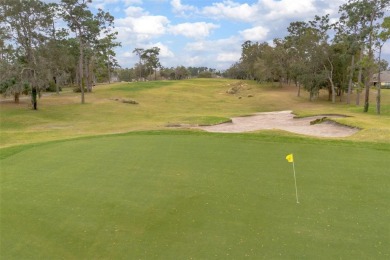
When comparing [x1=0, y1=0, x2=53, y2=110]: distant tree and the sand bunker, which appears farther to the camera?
[x1=0, y1=0, x2=53, y2=110]: distant tree

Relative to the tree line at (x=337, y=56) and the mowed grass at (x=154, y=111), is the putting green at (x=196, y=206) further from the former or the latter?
the tree line at (x=337, y=56)

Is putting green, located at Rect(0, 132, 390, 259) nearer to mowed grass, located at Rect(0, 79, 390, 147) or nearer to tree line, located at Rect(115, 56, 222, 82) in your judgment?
mowed grass, located at Rect(0, 79, 390, 147)

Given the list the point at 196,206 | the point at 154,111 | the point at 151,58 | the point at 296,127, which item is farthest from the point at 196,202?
the point at 151,58

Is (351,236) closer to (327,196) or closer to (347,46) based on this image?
(327,196)

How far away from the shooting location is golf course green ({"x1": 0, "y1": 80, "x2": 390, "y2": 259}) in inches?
226

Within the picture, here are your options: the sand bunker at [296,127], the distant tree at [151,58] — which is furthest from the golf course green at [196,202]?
the distant tree at [151,58]

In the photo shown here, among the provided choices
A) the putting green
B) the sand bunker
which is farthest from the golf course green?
the sand bunker

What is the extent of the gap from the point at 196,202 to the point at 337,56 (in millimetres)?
51309

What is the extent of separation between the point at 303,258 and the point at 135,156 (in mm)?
7362

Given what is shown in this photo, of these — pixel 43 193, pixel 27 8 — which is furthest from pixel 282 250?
pixel 27 8

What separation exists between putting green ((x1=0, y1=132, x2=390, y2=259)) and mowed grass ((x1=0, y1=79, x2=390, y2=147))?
29.7 ft

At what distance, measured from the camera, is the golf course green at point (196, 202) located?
5734 millimetres

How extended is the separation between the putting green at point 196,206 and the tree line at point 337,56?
85.9 ft

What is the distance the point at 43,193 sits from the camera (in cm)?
820
